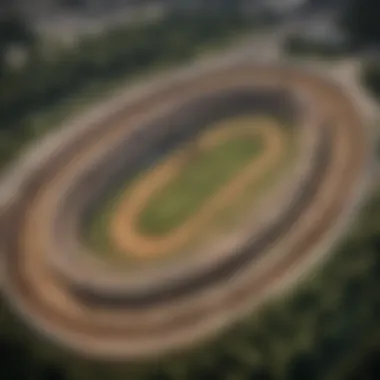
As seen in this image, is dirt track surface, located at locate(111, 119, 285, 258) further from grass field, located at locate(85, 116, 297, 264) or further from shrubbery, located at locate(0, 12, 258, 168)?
shrubbery, located at locate(0, 12, 258, 168)

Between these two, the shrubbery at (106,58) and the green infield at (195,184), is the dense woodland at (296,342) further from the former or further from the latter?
the shrubbery at (106,58)

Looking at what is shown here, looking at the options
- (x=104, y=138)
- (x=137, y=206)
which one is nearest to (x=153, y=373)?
(x=137, y=206)

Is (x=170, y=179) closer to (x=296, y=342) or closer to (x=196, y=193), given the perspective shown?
(x=196, y=193)

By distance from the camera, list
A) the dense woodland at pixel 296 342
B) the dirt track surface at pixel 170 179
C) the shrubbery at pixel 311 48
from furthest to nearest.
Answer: the shrubbery at pixel 311 48
the dirt track surface at pixel 170 179
the dense woodland at pixel 296 342

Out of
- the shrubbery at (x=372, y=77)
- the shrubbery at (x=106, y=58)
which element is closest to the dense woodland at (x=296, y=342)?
the shrubbery at (x=372, y=77)

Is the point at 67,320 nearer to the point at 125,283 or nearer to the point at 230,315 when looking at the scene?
the point at 125,283

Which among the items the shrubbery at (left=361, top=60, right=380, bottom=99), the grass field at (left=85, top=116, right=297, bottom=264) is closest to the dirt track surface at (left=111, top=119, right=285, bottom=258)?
the grass field at (left=85, top=116, right=297, bottom=264)
